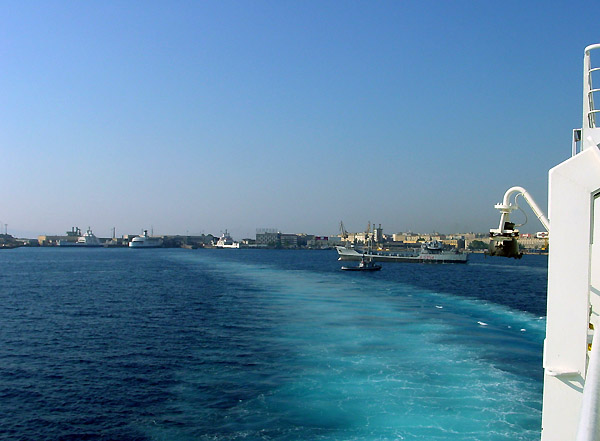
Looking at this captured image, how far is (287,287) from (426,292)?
17.3 metres

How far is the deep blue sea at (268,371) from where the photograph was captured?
16.1 metres

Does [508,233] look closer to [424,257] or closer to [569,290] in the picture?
[569,290]

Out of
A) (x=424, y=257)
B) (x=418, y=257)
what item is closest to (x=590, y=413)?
(x=424, y=257)

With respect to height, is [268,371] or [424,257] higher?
[424,257]

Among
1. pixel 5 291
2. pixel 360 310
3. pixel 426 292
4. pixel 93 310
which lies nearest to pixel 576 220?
pixel 360 310

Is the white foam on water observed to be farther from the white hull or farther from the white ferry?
the white hull

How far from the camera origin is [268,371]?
2208 centimetres

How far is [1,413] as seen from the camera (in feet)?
57.6

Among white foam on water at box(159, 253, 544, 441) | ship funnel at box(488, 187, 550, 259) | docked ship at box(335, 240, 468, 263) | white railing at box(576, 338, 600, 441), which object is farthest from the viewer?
docked ship at box(335, 240, 468, 263)

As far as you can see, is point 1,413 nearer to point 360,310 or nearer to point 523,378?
point 523,378

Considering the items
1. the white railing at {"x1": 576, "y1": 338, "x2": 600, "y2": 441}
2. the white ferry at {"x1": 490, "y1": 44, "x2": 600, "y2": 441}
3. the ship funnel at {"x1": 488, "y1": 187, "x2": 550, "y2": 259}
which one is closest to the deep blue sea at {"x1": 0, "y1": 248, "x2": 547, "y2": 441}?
the ship funnel at {"x1": 488, "y1": 187, "x2": 550, "y2": 259}

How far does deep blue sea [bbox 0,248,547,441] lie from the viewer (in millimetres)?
16078

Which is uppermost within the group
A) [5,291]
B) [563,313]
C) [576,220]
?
[576,220]

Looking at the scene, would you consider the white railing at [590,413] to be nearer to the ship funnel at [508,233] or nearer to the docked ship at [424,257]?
the ship funnel at [508,233]
